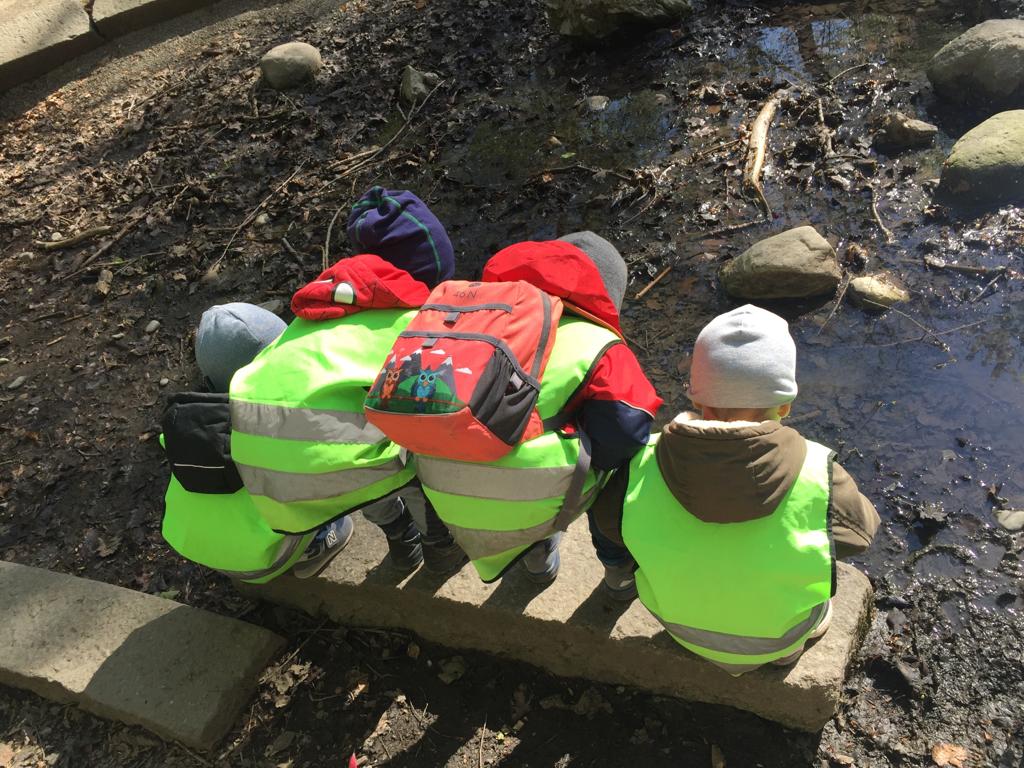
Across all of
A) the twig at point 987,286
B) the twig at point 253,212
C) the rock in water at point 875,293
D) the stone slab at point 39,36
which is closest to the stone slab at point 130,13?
the stone slab at point 39,36

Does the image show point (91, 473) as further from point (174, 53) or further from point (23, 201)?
point (174, 53)

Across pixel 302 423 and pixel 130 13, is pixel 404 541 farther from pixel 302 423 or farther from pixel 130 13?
pixel 130 13

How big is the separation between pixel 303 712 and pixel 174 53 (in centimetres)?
750

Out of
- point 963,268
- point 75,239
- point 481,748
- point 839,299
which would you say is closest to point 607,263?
point 839,299

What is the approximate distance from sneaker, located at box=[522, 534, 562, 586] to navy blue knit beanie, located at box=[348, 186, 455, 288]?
1.12 m

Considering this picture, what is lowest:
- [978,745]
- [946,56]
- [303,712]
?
[978,745]

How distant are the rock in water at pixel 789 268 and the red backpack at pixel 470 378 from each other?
223cm

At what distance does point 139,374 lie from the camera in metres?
4.75

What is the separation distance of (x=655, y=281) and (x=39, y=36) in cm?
760

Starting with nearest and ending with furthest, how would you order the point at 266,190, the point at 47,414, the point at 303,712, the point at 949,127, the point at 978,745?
1. the point at 978,745
2. the point at 303,712
3. the point at 47,414
4. the point at 949,127
5. the point at 266,190

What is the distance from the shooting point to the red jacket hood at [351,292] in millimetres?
2461

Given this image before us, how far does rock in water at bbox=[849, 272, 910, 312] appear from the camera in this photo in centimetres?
397

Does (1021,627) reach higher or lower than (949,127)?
lower

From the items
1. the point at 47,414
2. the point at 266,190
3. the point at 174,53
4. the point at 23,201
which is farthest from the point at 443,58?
the point at 47,414
